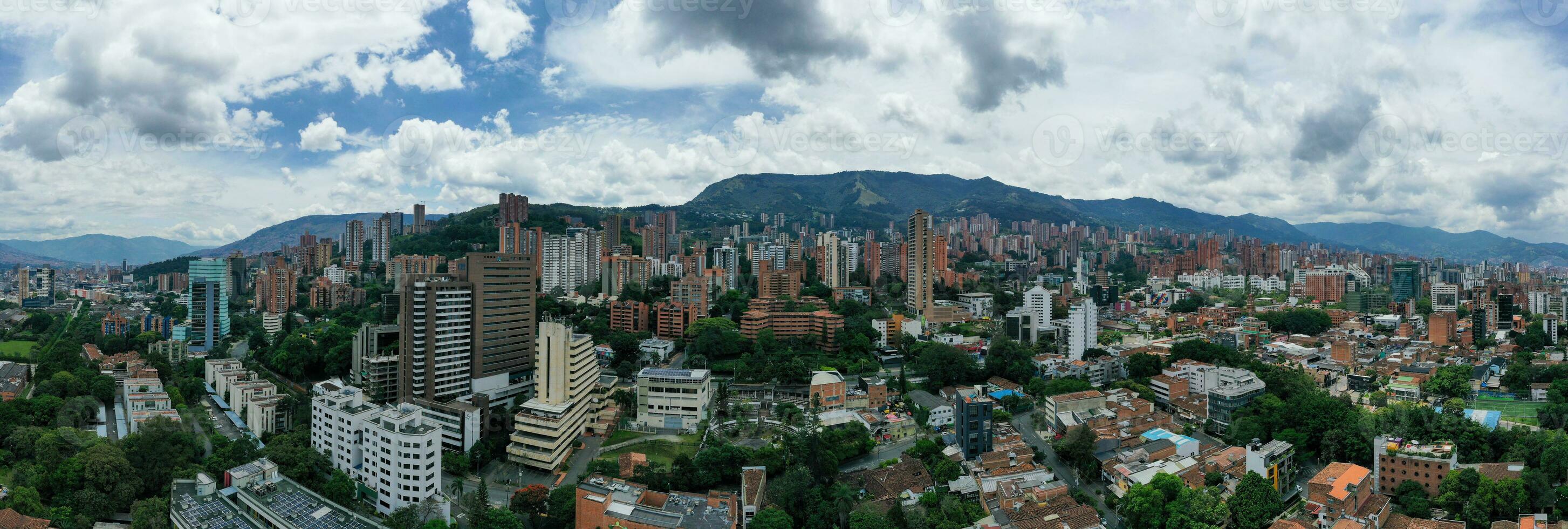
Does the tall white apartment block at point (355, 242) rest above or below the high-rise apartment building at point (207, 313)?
above

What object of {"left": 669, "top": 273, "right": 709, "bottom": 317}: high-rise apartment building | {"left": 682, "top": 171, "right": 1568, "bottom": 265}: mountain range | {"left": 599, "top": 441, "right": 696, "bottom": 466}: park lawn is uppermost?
{"left": 682, "top": 171, "right": 1568, "bottom": 265}: mountain range

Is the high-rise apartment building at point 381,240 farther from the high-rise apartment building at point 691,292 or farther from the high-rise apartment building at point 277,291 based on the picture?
the high-rise apartment building at point 691,292

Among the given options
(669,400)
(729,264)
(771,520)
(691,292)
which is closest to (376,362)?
(669,400)

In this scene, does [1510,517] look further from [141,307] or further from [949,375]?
[141,307]

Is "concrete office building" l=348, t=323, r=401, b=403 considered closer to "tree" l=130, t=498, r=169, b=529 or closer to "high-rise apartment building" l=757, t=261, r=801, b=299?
"tree" l=130, t=498, r=169, b=529

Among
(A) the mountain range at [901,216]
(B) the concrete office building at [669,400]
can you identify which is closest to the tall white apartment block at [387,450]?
(B) the concrete office building at [669,400]

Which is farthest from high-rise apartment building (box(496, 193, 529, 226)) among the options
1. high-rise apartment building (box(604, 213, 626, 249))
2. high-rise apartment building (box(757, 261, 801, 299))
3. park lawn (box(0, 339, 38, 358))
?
park lawn (box(0, 339, 38, 358))

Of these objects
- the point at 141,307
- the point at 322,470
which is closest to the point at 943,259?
the point at 322,470
